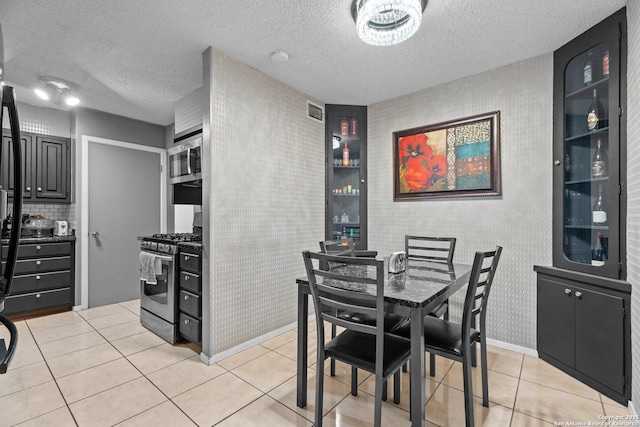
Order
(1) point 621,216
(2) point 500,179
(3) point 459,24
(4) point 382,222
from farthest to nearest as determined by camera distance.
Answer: (4) point 382,222 < (2) point 500,179 < (3) point 459,24 < (1) point 621,216

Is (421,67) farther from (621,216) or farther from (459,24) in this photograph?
(621,216)

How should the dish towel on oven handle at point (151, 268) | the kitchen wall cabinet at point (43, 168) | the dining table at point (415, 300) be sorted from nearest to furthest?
the dining table at point (415, 300), the dish towel on oven handle at point (151, 268), the kitchen wall cabinet at point (43, 168)

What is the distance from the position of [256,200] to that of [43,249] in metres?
2.72

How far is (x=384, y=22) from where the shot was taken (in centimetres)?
200

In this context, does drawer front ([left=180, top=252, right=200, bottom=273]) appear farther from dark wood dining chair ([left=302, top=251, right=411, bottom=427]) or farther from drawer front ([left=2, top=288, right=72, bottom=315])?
drawer front ([left=2, top=288, right=72, bottom=315])

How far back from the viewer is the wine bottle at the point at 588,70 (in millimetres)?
2236

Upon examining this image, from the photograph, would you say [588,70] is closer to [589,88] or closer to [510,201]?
[589,88]

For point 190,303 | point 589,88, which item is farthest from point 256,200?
point 589,88

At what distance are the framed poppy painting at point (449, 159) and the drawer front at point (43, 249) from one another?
12.9 ft

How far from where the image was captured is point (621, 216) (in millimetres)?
1986

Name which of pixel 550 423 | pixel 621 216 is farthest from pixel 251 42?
pixel 550 423

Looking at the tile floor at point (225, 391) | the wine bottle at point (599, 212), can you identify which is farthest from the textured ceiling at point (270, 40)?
the tile floor at point (225, 391)

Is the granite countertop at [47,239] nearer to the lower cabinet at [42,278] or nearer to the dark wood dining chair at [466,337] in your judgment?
the lower cabinet at [42,278]

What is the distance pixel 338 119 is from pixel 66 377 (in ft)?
11.3
